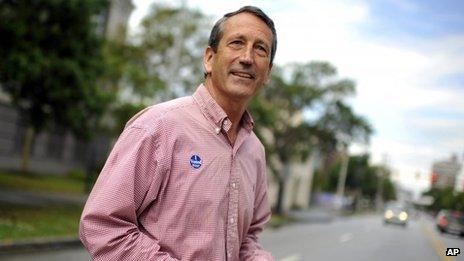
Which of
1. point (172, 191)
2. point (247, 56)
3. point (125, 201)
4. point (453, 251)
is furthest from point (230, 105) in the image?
point (453, 251)

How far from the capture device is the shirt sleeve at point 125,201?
1.81m

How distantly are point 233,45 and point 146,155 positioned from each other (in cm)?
57

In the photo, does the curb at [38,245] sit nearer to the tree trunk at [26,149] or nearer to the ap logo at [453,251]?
the ap logo at [453,251]

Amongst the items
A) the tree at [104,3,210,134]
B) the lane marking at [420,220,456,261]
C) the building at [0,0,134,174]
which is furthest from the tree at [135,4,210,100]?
the lane marking at [420,220,456,261]

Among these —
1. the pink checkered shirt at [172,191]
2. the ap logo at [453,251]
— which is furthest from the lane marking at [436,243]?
the pink checkered shirt at [172,191]

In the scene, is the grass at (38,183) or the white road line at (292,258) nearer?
the white road line at (292,258)

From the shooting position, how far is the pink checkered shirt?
1.82 m

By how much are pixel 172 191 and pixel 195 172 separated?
0.33 ft

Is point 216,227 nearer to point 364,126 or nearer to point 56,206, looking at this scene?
point 56,206

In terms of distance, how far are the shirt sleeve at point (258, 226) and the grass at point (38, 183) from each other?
19.2m

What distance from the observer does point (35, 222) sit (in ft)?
41.3

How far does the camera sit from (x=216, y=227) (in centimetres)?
201

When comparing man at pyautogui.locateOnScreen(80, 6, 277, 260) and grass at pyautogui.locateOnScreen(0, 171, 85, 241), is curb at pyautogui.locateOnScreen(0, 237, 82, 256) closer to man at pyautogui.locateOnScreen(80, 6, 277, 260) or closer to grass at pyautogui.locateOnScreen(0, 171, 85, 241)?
grass at pyautogui.locateOnScreen(0, 171, 85, 241)

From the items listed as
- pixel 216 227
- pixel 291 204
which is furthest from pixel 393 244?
pixel 291 204
